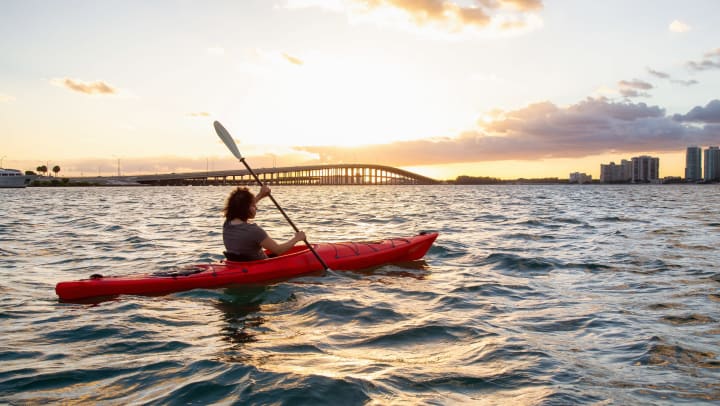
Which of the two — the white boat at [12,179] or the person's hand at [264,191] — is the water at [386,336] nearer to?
the person's hand at [264,191]

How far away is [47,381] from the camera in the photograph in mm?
3787

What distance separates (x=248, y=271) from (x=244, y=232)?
2.06 feet

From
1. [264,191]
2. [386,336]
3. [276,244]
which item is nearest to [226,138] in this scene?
[264,191]

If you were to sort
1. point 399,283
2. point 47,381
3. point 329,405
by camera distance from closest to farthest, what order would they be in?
point 329,405, point 47,381, point 399,283

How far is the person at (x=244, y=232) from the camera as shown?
684 centimetres

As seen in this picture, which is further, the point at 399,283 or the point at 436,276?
the point at 436,276

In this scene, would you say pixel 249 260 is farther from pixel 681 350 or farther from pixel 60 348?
pixel 681 350

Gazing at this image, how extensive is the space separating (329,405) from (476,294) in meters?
4.04

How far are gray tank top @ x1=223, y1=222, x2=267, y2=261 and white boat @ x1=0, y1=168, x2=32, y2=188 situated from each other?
115 metres

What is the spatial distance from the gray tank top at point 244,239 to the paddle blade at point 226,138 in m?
2.93

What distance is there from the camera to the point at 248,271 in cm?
729

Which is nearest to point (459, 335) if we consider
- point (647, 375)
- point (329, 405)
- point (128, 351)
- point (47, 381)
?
A: point (647, 375)

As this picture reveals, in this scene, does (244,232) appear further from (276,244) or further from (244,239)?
(276,244)

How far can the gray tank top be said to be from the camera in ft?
22.9
